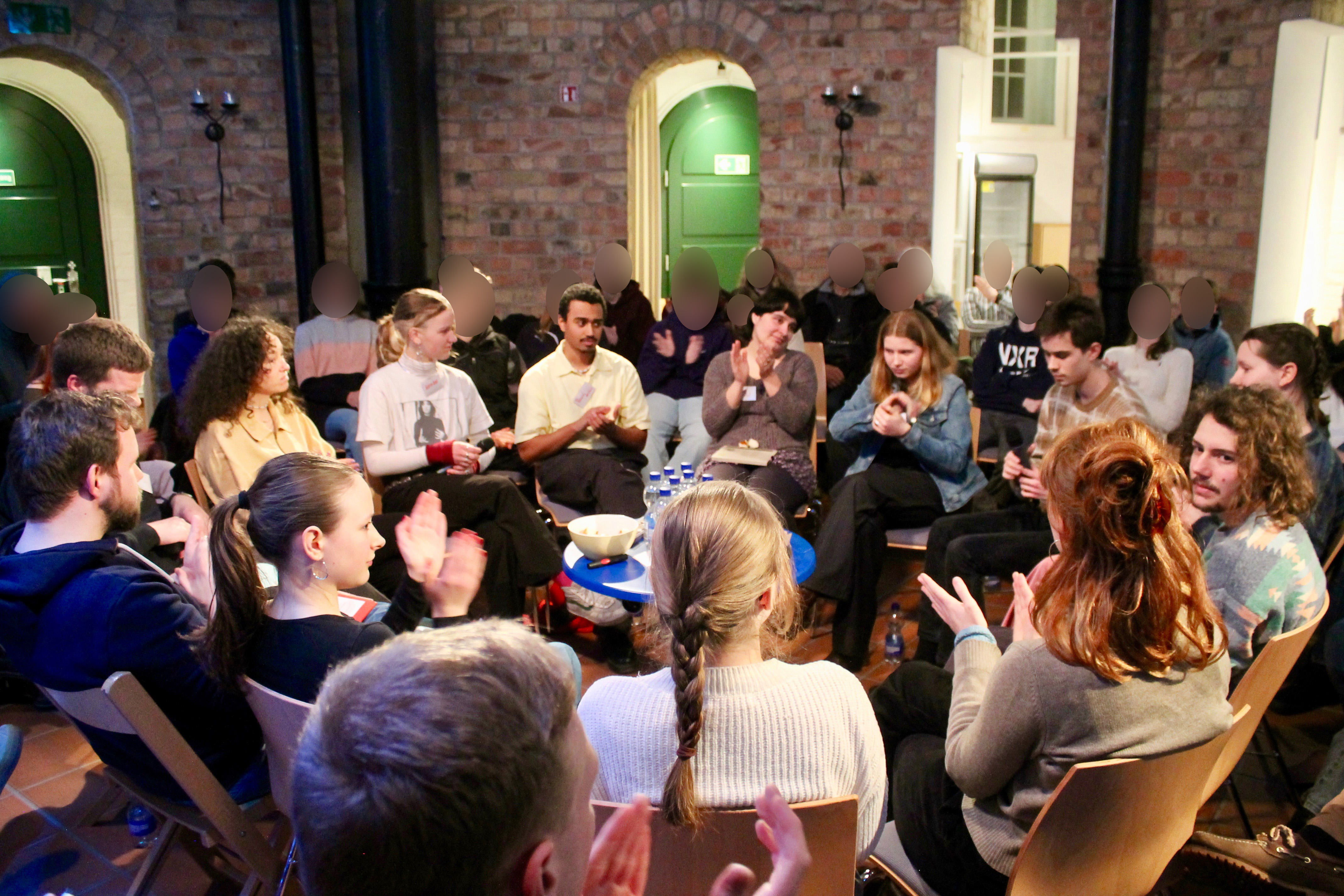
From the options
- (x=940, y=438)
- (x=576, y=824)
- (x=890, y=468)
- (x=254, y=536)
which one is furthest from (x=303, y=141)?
(x=576, y=824)

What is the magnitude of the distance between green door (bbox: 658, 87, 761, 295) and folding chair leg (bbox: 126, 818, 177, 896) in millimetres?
7040

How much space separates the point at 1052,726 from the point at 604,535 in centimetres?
180

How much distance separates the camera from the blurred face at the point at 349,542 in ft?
6.62

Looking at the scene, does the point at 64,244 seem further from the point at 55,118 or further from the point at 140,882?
the point at 140,882

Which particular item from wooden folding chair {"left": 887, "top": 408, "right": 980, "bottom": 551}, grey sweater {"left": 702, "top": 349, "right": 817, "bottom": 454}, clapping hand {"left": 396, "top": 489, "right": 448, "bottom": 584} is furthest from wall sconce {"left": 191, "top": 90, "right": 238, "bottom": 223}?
clapping hand {"left": 396, "top": 489, "right": 448, "bottom": 584}

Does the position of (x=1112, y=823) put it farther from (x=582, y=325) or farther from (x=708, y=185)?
(x=708, y=185)

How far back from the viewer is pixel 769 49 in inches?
255

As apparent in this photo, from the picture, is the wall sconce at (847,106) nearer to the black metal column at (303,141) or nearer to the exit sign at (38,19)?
the black metal column at (303,141)

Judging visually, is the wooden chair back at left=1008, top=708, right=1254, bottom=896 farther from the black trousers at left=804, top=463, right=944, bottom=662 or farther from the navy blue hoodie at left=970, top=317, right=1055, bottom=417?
the navy blue hoodie at left=970, top=317, right=1055, bottom=417

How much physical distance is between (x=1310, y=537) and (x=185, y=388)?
3432 mm

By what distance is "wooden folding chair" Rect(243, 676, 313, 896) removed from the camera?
1745 mm

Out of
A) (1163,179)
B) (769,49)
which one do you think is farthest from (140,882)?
(1163,179)

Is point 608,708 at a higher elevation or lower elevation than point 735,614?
lower

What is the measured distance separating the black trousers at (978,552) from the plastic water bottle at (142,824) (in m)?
2.33
